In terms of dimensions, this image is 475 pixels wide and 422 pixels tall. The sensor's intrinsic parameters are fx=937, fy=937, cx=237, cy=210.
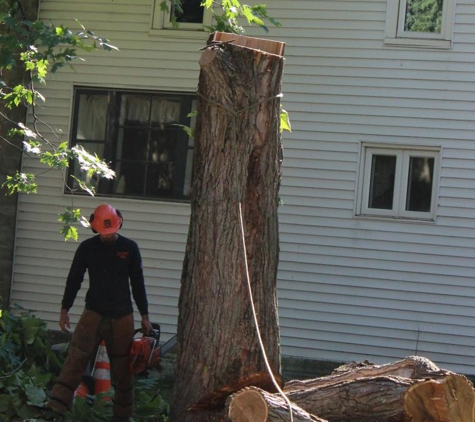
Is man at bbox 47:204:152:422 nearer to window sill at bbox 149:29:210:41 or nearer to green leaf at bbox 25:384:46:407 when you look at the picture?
green leaf at bbox 25:384:46:407

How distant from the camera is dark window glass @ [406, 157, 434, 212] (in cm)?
1116

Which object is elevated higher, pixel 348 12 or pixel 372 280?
pixel 348 12

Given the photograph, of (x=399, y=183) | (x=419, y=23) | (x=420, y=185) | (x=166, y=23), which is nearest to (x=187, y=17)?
(x=166, y=23)

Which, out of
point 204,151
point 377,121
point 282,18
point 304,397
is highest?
point 282,18

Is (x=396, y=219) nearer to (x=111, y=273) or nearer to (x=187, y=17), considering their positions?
(x=187, y=17)

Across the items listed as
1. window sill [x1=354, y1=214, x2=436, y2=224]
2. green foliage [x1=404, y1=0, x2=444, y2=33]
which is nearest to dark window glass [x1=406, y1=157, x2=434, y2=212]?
window sill [x1=354, y1=214, x2=436, y2=224]

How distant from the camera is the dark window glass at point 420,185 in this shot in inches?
439

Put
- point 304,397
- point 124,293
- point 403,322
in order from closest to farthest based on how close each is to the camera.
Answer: point 304,397
point 124,293
point 403,322

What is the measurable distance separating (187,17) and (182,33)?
1.03 feet

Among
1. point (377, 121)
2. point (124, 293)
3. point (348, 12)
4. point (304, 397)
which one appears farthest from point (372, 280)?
point (304, 397)

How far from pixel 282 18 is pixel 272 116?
17.3 ft

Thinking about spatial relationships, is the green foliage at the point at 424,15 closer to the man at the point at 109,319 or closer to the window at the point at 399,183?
the window at the point at 399,183

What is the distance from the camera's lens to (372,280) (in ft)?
36.8

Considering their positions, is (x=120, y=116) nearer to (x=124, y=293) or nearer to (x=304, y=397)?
(x=124, y=293)
